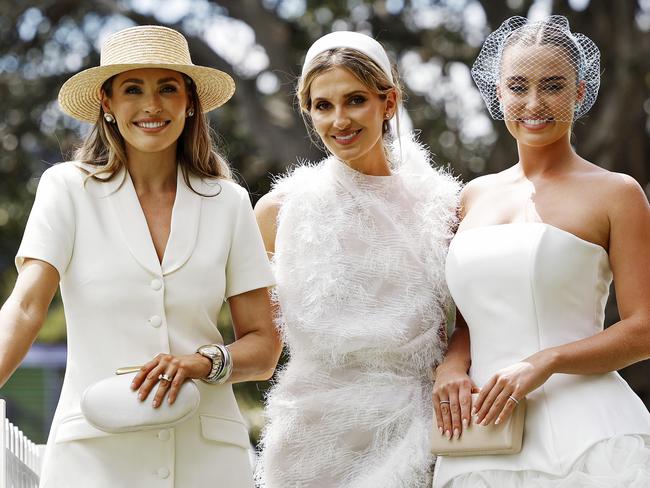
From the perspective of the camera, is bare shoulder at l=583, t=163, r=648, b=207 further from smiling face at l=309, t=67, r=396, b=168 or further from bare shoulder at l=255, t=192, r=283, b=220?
bare shoulder at l=255, t=192, r=283, b=220

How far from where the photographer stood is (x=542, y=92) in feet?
12.6

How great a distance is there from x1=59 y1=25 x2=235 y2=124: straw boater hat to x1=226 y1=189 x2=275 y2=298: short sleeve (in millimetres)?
446

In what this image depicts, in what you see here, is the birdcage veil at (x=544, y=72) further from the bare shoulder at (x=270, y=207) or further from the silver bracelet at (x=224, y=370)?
the silver bracelet at (x=224, y=370)

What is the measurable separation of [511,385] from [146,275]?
3.70ft

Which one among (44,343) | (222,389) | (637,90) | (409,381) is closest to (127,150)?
(222,389)

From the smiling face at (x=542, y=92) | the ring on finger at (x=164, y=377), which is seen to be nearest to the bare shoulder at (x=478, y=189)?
the smiling face at (x=542, y=92)

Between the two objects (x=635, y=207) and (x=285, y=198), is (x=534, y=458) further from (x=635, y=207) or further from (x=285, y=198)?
(x=285, y=198)

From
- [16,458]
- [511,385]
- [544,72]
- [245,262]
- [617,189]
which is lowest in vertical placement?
[16,458]

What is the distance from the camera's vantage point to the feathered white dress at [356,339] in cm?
404

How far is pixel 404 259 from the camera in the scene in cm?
418

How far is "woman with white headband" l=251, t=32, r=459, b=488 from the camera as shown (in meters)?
4.05

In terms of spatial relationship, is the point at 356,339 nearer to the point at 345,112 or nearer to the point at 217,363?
the point at 217,363

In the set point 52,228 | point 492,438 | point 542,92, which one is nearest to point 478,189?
point 542,92

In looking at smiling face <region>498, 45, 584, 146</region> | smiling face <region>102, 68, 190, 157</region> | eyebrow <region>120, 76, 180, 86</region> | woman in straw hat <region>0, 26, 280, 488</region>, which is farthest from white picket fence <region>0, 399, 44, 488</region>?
smiling face <region>498, 45, 584, 146</region>
